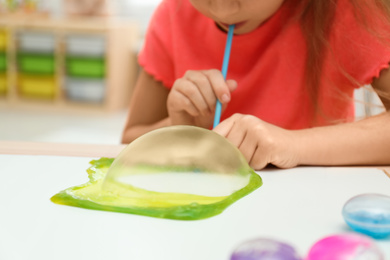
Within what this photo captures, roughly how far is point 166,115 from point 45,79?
227 centimetres

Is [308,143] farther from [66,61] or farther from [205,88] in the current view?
[66,61]

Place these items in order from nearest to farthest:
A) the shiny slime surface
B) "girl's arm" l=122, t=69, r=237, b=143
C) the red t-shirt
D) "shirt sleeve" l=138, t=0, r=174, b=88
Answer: the shiny slime surface → "girl's arm" l=122, t=69, r=237, b=143 → the red t-shirt → "shirt sleeve" l=138, t=0, r=174, b=88

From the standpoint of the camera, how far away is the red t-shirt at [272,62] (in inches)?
27.4

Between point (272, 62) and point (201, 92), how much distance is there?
8.8 inches

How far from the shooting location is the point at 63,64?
9.58 feet

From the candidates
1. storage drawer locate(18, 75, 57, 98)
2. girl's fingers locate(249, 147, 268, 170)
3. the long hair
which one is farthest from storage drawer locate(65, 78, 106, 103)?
girl's fingers locate(249, 147, 268, 170)

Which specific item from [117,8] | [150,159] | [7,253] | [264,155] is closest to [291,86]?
[264,155]

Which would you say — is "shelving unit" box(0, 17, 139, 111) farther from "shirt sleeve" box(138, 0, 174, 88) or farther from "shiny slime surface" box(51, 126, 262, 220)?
"shiny slime surface" box(51, 126, 262, 220)

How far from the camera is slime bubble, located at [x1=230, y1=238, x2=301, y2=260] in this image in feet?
0.79

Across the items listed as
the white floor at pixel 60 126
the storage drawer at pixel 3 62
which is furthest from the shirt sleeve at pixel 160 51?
the storage drawer at pixel 3 62

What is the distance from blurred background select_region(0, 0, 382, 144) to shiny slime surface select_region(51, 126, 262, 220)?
2418 millimetres

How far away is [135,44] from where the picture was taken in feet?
10.2

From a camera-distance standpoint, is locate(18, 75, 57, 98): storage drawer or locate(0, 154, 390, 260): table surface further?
locate(18, 75, 57, 98): storage drawer

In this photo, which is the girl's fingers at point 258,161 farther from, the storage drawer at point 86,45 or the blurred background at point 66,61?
the storage drawer at point 86,45
